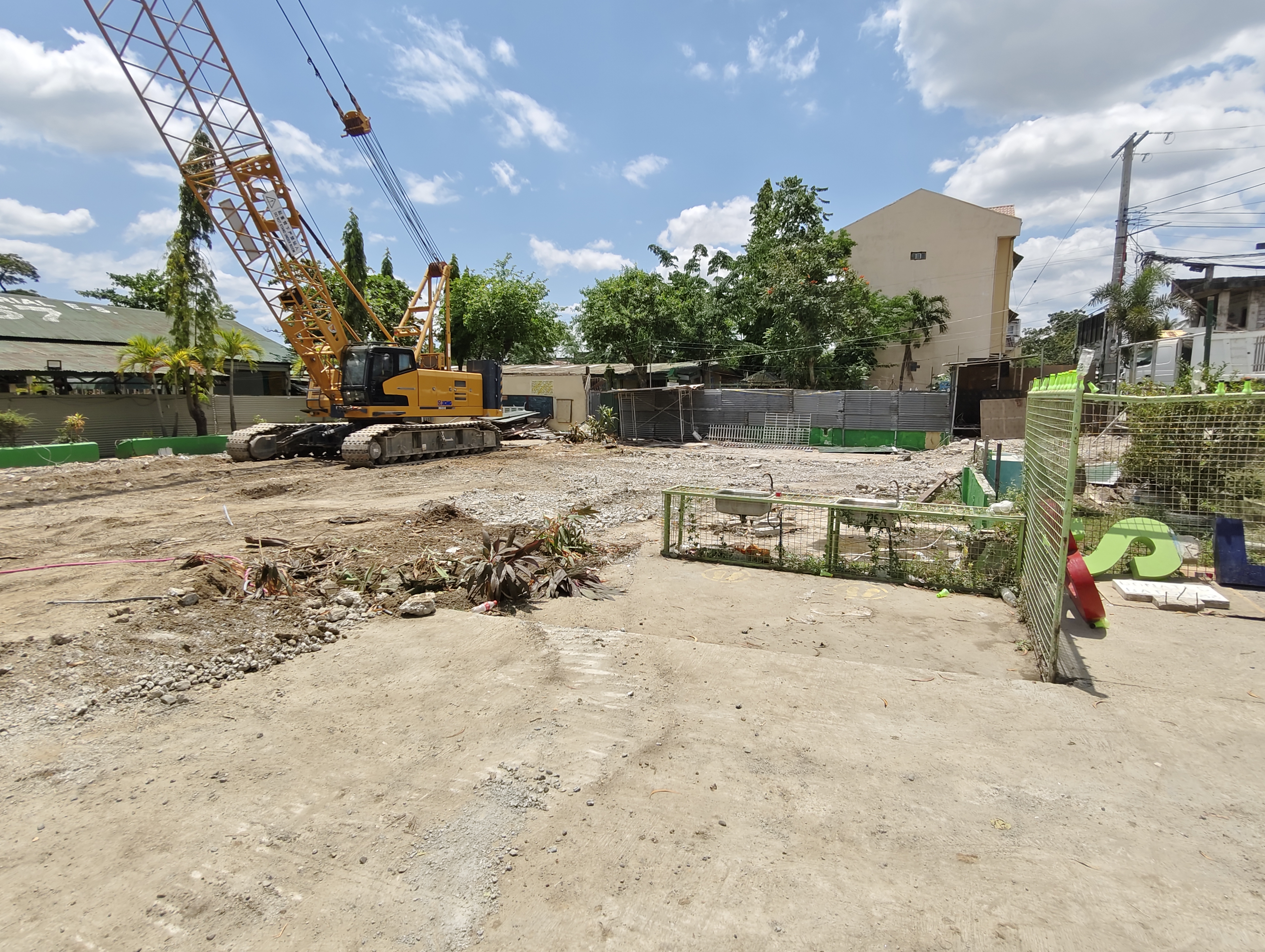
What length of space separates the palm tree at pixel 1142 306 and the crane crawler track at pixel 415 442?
23915 mm

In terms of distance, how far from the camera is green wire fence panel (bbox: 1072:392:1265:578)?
7285 millimetres

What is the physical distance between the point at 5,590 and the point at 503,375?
27861 millimetres

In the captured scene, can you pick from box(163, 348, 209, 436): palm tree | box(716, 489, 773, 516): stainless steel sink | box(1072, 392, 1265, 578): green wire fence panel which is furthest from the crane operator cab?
box(1072, 392, 1265, 578): green wire fence panel

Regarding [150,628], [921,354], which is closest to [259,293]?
[150,628]

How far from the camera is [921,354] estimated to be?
3859cm

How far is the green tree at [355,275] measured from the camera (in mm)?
32125

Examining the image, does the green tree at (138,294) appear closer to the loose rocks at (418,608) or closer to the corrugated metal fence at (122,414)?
the corrugated metal fence at (122,414)

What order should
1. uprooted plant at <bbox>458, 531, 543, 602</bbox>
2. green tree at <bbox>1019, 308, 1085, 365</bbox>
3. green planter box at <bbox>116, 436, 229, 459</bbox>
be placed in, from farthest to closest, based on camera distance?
green tree at <bbox>1019, 308, 1085, 365</bbox> < green planter box at <bbox>116, 436, 229, 459</bbox> < uprooted plant at <bbox>458, 531, 543, 602</bbox>

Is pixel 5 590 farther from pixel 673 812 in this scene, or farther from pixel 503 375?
pixel 503 375

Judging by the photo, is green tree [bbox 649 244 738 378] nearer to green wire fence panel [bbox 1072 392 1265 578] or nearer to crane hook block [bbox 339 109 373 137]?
crane hook block [bbox 339 109 373 137]

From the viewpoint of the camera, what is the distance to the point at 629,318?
94.2 feet

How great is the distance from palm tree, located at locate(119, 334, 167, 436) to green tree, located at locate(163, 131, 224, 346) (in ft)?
3.18

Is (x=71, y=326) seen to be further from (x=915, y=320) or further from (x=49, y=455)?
(x=915, y=320)

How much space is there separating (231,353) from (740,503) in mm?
20632
